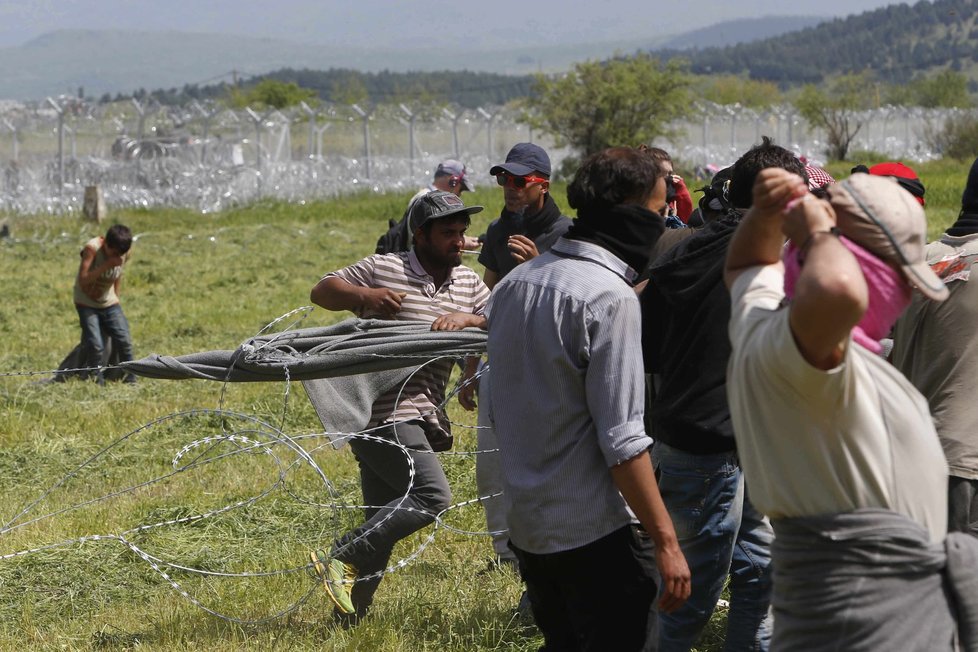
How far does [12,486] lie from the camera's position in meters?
8.00

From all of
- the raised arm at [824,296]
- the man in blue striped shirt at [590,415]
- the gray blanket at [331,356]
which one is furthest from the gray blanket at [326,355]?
the raised arm at [824,296]

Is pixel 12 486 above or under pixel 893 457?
under

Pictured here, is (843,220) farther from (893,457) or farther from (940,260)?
(940,260)

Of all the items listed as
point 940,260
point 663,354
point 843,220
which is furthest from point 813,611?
point 940,260

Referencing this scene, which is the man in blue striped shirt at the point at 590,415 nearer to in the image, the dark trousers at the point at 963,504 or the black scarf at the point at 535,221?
the dark trousers at the point at 963,504

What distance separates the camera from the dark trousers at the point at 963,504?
3984 millimetres

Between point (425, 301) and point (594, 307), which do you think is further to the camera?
point (425, 301)

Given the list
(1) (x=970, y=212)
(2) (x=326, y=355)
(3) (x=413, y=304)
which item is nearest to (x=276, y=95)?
(3) (x=413, y=304)

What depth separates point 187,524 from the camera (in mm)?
6965

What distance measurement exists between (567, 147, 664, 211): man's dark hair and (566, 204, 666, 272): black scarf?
0.07ft

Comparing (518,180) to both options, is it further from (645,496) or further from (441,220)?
(645,496)

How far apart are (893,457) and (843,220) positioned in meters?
0.47

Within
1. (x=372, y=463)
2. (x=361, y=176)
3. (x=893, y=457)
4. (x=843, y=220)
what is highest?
(x=843, y=220)

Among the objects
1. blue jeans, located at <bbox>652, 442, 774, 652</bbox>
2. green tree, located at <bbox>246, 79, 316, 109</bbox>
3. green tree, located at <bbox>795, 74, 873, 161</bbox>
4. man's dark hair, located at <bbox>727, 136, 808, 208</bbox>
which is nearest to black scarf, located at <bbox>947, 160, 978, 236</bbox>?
man's dark hair, located at <bbox>727, 136, 808, 208</bbox>
